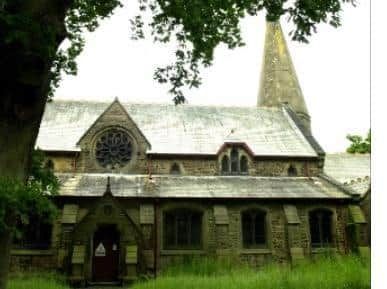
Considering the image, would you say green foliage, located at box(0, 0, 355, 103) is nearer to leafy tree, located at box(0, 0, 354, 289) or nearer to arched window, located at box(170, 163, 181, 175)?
leafy tree, located at box(0, 0, 354, 289)

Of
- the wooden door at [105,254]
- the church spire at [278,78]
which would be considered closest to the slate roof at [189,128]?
the church spire at [278,78]

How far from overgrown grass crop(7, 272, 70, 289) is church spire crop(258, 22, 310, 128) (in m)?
20.5

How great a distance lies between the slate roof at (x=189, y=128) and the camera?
23266 millimetres

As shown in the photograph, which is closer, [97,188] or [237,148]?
[97,188]

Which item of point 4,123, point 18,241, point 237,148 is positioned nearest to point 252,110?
point 237,148

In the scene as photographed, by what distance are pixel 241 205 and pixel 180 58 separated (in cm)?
1112

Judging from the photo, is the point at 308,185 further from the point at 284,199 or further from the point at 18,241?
the point at 18,241

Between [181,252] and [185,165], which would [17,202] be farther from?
[185,165]

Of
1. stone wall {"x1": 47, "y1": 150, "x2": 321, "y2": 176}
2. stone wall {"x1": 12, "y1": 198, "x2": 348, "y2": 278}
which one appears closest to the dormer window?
stone wall {"x1": 47, "y1": 150, "x2": 321, "y2": 176}

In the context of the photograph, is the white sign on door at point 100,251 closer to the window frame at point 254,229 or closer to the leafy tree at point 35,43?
the window frame at point 254,229

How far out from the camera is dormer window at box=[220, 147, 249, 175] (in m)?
23.2

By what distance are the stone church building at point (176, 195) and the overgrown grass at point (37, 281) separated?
0.68 meters

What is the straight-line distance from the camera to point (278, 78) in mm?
33062

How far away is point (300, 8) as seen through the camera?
8.65m
